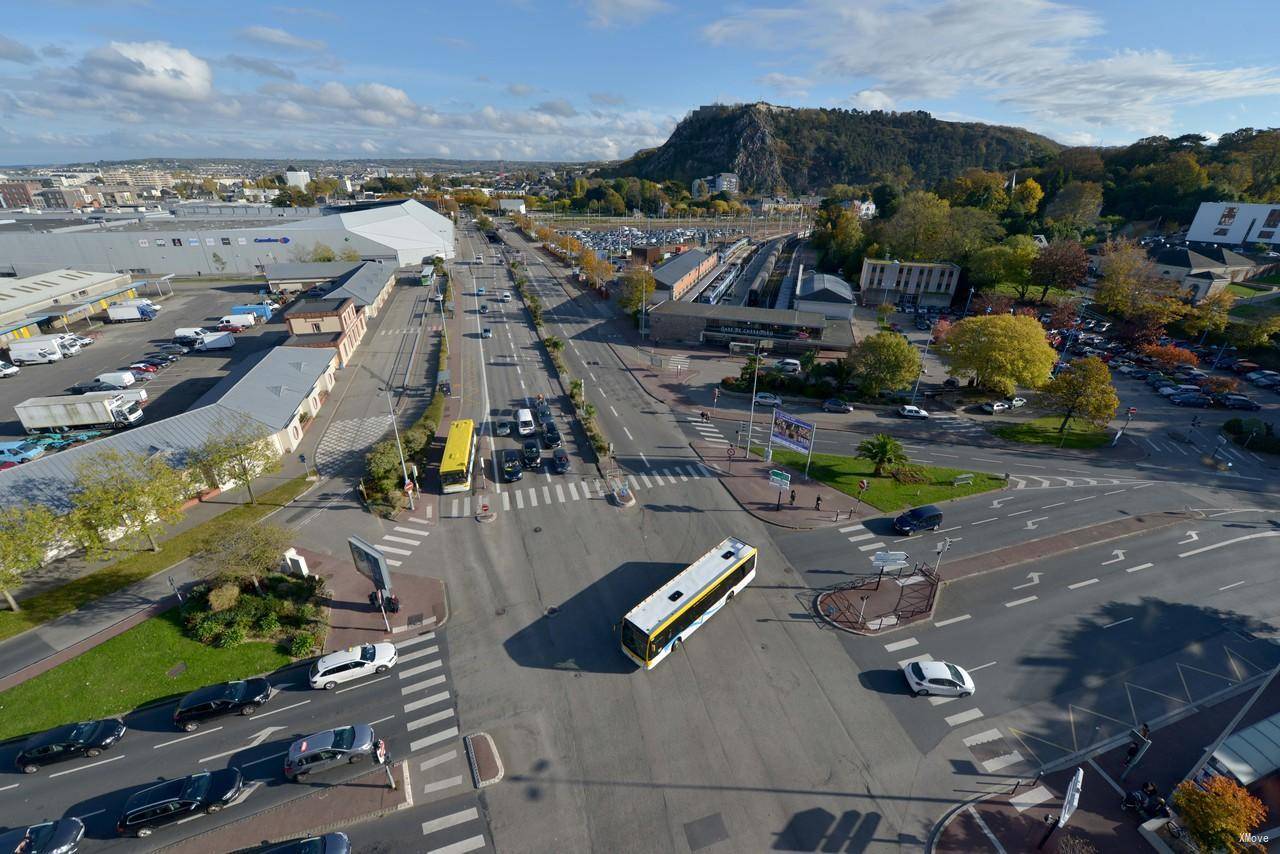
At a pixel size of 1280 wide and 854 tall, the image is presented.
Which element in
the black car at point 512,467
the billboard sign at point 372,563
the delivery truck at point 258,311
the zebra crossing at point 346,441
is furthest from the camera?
the delivery truck at point 258,311

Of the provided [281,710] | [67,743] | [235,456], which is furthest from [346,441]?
[67,743]

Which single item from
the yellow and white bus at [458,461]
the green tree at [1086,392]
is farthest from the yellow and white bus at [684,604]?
the green tree at [1086,392]

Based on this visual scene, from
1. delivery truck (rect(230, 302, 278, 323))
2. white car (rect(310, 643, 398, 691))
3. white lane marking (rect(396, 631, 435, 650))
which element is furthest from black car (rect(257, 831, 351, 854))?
delivery truck (rect(230, 302, 278, 323))

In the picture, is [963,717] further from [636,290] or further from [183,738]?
[636,290]

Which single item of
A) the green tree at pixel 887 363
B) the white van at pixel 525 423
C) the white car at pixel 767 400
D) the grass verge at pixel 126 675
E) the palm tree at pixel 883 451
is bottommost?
the grass verge at pixel 126 675

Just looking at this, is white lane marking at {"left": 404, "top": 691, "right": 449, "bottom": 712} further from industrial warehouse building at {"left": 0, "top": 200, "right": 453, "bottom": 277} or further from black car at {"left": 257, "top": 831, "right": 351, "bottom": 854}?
industrial warehouse building at {"left": 0, "top": 200, "right": 453, "bottom": 277}

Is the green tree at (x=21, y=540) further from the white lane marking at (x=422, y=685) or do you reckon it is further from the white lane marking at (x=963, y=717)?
the white lane marking at (x=963, y=717)

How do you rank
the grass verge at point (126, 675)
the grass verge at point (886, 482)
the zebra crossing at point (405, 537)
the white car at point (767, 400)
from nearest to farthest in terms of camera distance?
1. the grass verge at point (126, 675)
2. the zebra crossing at point (405, 537)
3. the grass verge at point (886, 482)
4. the white car at point (767, 400)

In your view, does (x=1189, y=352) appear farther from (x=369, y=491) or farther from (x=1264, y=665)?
(x=369, y=491)
